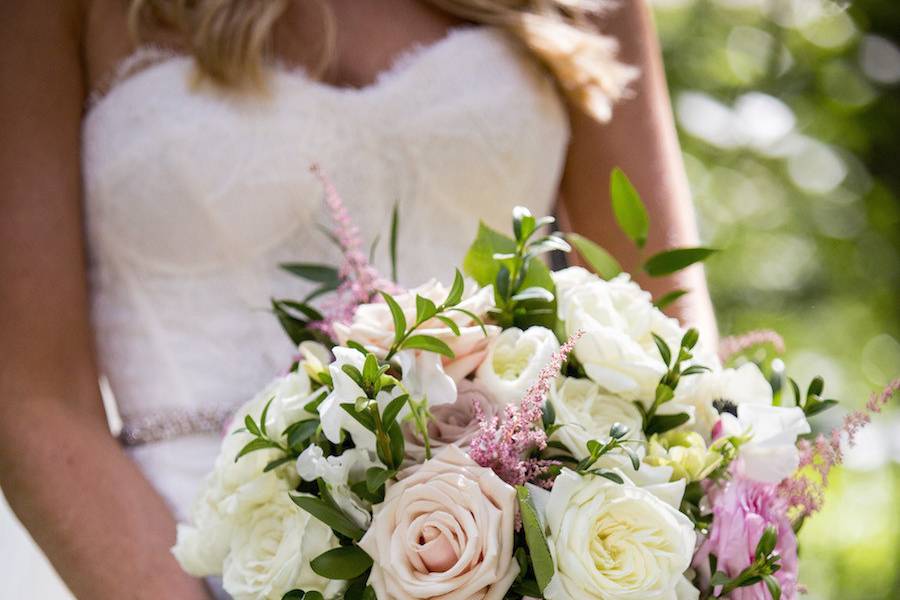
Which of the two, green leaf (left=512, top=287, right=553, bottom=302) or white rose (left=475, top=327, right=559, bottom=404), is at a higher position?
green leaf (left=512, top=287, right=553, bottom=302)

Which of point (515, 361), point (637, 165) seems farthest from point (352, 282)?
point (637, 165)

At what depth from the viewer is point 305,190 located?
1.58 metres

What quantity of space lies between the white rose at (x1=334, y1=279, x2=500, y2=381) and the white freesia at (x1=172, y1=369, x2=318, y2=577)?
0.27ft

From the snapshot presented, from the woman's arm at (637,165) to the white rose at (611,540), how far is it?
80 centimetres

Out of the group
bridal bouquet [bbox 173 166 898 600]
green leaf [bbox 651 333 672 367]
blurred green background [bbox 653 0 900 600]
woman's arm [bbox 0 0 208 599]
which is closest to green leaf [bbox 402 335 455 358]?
bridal bouquet [bbox 173 166 898 600]

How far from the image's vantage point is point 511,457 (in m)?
0.86

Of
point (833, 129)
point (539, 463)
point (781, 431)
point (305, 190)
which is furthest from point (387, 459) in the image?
point (833, 129)

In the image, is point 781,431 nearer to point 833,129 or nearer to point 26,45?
point 26,45

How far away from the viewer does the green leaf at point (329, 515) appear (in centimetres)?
88

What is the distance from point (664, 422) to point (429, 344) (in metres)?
0.27

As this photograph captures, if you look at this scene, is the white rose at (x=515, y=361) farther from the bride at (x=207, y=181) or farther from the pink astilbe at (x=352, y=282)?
the bride at (x=207, y=181)

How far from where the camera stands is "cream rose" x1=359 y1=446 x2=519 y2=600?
0.82 meters

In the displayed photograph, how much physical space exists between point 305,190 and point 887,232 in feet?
17.6

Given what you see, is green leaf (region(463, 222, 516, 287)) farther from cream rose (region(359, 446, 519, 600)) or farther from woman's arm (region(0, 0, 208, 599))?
woman's arm (region(0, 0, 208, 599))
